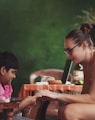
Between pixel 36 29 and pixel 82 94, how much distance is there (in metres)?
3.93

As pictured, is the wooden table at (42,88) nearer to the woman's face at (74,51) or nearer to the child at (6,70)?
the child at (6,70)

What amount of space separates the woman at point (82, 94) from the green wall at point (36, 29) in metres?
3.66

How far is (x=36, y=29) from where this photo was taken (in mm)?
Result: 6164

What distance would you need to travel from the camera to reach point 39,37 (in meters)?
6.18

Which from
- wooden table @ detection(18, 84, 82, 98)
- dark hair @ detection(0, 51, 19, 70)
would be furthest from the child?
wooden table @ detection(18, 84, 82, 98)

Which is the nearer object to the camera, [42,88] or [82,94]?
[82,94]

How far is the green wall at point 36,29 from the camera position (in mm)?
6047

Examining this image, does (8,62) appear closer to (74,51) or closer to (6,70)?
(6,70)

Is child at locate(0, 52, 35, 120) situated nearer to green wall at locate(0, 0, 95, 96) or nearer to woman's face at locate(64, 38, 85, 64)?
woman's face at locate(64, 38, 85, 64)

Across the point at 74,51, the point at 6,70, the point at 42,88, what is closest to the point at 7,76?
the point at 6,70

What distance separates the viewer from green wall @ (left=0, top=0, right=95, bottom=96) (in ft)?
19.8

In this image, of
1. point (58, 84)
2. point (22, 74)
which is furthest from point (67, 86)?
point (22, 74)

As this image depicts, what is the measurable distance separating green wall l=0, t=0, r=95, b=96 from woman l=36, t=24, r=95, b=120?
3.66m

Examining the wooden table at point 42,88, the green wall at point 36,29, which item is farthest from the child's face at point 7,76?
the green wall at point 36,29
